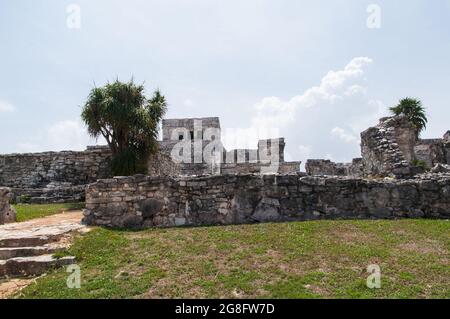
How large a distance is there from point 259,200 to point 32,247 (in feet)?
16.6

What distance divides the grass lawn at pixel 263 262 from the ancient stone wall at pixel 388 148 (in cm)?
355

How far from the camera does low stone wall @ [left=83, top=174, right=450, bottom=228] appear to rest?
869 centimetres

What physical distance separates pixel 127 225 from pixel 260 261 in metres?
4.10

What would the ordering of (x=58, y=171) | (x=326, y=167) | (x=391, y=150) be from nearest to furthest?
(x=391, y=150), (x=58, y=171), (x=326, y=167)

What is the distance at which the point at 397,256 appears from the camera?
5.94 meters

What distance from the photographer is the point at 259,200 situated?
8.77 meters

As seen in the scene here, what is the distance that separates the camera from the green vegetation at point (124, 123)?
1465cm

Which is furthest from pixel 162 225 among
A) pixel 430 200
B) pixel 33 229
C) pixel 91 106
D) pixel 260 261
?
pixel 91 106

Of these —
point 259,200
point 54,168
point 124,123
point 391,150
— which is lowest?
point 259,200

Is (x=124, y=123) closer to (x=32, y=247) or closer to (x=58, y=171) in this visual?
(x=58, y=171)

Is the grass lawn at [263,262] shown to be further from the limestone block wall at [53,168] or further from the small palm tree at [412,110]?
the small palm tree at [412,110]

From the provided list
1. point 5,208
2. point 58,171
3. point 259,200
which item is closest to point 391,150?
point 259,200

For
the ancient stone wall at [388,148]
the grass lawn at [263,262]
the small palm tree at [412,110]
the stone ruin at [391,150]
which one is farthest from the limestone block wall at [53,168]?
the small palm tree at [412,110]
